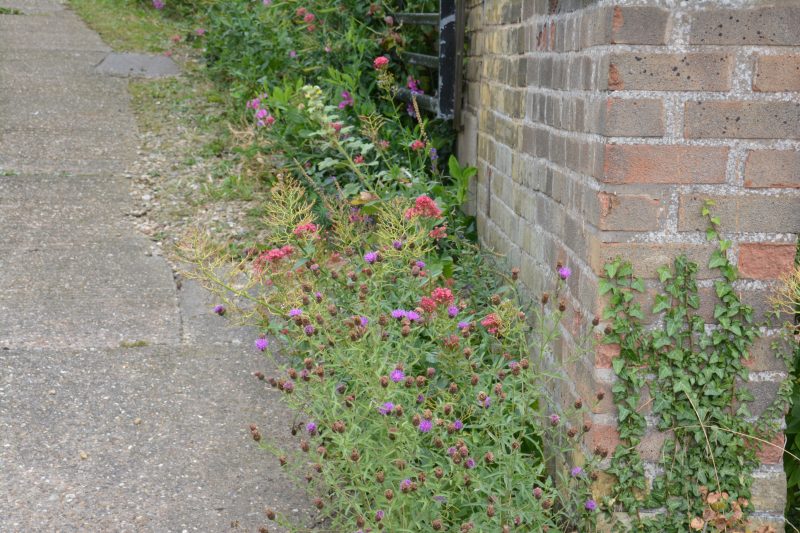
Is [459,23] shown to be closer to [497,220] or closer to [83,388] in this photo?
[497,220]

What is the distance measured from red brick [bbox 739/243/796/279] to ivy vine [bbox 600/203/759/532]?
4 cm

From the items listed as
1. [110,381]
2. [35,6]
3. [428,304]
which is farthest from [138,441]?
[35,6]

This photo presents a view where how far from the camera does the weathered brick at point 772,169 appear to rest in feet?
7.59

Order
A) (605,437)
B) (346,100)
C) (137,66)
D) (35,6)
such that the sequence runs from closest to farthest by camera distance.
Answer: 1. (605,437)
2. (346,100)
3. (137,66)
4. (35,6)

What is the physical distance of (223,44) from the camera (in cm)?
746

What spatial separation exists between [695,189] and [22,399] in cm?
251

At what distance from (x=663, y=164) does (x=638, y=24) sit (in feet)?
1.18

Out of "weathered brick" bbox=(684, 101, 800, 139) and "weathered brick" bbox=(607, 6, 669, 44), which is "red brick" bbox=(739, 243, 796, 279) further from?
"weathered brick" bbox=(607, 6, 669, 44)

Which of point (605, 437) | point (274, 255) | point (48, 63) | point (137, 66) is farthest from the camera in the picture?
point (137, 66)

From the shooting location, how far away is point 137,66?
8297 mm

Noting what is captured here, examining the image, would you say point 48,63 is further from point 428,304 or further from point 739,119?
point 739,119

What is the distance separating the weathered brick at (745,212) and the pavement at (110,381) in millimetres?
1473

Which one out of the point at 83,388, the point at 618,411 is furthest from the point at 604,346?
the point at 83,388

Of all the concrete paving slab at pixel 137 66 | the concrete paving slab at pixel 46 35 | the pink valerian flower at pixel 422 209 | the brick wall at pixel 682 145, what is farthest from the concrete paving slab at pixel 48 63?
the brick wall at pixel 682 145
